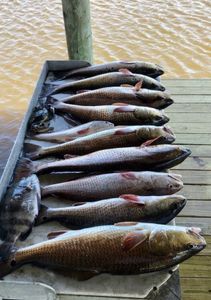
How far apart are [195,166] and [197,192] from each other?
36 centimetres

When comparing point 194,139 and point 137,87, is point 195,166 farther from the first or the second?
point 137,87

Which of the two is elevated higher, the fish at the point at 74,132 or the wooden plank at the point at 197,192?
the fish at the point at 74,132

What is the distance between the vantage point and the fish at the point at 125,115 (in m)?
3.31

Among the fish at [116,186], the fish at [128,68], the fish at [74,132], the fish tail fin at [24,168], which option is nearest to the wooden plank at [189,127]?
the fish at [128,68]

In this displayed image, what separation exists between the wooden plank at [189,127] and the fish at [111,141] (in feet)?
5.01

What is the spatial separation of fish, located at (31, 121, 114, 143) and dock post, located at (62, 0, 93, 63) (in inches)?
66.7

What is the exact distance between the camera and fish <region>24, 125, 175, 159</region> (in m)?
3.06

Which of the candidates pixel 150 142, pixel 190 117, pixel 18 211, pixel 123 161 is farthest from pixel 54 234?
pixel 190 117

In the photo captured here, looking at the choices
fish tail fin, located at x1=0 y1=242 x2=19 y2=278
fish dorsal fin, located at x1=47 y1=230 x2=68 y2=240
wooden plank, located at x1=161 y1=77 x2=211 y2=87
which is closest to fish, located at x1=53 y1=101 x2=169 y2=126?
fish dorsal fin, located at x1=47 y1=230 x2=68 y2=240

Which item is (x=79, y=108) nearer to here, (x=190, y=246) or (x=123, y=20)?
(x=190, y=246)

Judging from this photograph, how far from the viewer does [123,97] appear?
11.7 feet

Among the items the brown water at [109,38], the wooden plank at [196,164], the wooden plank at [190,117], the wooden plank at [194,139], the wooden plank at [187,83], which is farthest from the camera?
the brown water at [109,38]

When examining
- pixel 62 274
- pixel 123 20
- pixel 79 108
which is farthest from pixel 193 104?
pixel 123 20

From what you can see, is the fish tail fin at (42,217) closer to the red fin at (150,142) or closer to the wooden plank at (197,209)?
the red fin at (150,142)
